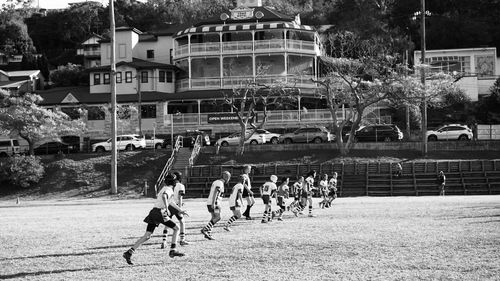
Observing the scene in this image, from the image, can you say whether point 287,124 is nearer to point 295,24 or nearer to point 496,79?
point 295,24

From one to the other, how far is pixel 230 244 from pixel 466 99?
5329cm

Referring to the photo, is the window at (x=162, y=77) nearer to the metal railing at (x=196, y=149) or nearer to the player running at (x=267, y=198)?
the metal railing at (x=196, y=149)

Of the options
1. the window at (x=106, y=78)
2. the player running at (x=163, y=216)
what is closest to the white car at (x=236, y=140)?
the window at (x=106, y=78)

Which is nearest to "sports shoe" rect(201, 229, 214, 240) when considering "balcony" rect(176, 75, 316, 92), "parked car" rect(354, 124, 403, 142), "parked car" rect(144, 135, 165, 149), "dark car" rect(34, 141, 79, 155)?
"parked car" rect(354, 124, 403, 142)

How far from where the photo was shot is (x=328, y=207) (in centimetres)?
3042

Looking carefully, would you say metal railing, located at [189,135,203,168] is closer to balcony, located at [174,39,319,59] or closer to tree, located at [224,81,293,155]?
tree, located at [224,81,293,155]

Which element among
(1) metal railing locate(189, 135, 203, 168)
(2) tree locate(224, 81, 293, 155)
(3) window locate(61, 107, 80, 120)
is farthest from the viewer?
(3) window locate(61, 107, 80, 120)

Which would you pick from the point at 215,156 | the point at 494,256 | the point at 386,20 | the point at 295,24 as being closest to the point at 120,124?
the point at 215,156

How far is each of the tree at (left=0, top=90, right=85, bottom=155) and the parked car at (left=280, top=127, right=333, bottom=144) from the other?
1809 cm

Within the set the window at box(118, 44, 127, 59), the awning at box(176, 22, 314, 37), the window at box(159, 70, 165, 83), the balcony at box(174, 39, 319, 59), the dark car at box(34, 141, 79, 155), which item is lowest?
the dark car at box(34, 141, 79, 155)

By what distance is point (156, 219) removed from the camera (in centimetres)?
1429

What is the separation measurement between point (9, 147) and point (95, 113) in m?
10.1

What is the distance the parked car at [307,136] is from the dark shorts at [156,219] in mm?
41345

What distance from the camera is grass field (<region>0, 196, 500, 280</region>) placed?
12.4m
